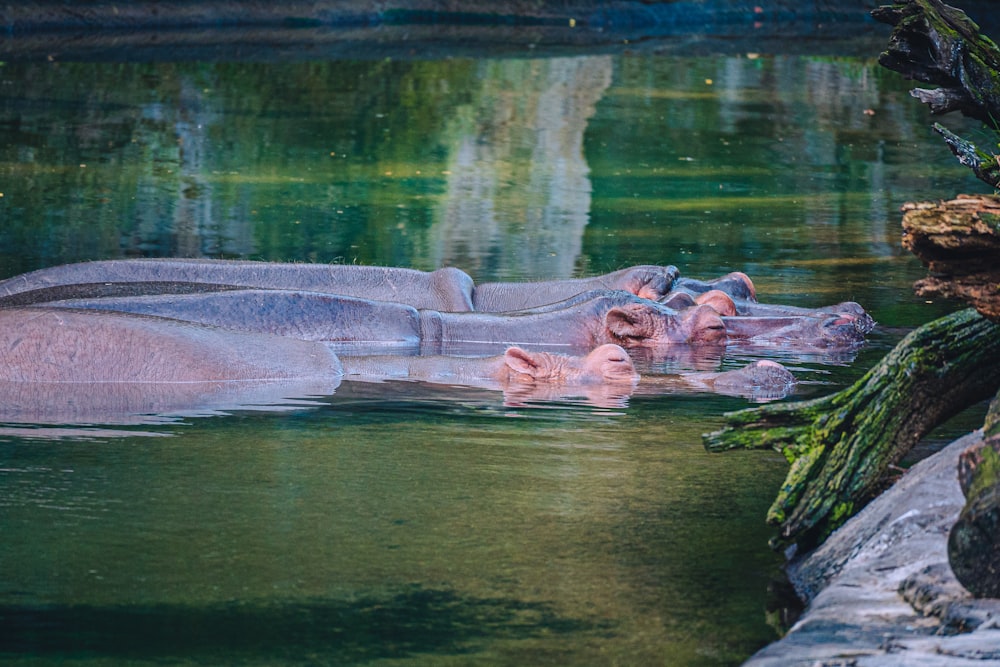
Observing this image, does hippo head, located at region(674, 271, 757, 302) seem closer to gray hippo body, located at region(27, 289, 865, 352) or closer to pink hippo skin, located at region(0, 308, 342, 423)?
gray hippo body, located at region(27, 289, 865, 352)

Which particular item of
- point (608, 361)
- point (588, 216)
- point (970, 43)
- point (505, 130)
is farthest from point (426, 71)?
point (970, 43)

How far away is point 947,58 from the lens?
17.9 feet

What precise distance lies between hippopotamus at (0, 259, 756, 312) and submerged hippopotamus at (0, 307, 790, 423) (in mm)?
1375

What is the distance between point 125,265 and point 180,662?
5.17 metres

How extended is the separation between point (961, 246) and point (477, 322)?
4128 millimetres

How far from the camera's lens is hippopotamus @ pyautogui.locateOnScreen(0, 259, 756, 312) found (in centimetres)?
891

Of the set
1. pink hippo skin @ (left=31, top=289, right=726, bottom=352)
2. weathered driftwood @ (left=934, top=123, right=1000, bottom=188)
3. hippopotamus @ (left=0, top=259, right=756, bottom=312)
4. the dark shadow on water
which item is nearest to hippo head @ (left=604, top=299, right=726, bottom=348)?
pink hippo skin @ (left=31, top=289, right=726, bottom=352)

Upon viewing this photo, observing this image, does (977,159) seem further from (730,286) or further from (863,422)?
(730,286)

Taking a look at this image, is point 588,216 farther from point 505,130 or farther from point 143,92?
point 143,92

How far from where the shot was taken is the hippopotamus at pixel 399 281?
8.91 m

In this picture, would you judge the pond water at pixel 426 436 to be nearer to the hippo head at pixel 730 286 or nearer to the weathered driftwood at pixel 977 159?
the hippo head at pixel 730 286

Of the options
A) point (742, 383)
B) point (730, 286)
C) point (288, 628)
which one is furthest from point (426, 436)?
point (730, 286)

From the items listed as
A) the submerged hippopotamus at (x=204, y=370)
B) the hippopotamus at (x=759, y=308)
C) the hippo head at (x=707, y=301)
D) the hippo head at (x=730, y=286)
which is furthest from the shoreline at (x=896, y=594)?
the hippo head at (x=730, y=286)

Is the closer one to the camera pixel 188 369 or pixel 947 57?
pixel 947 57
